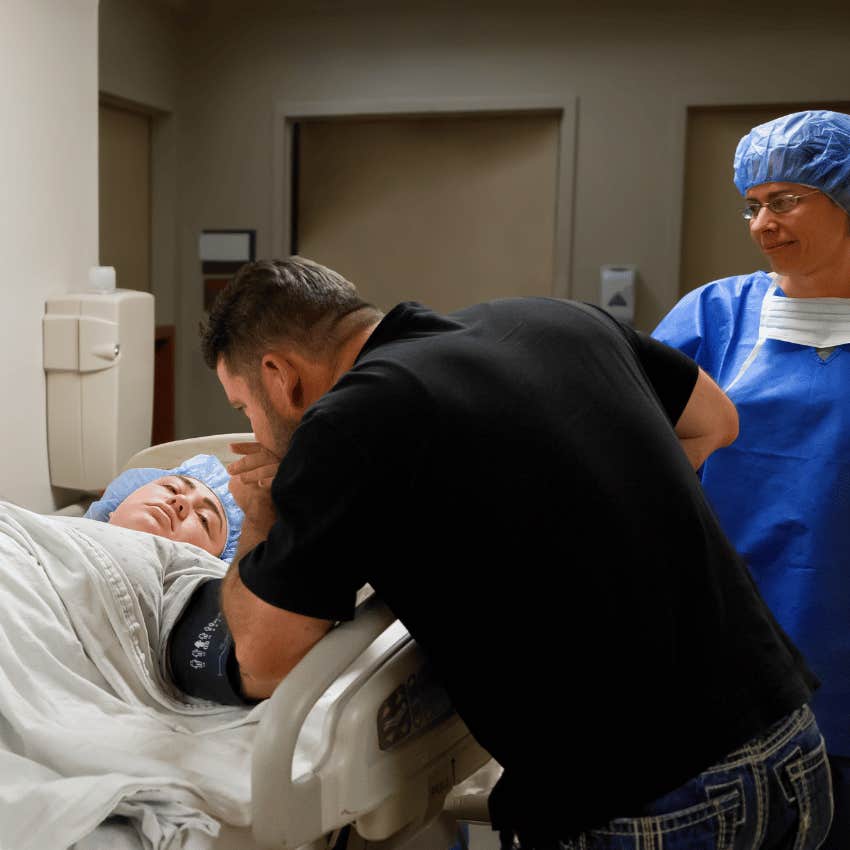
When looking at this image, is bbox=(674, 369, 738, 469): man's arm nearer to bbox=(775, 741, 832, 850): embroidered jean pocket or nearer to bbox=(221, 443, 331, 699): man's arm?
bbox=(775, 741, 832, 850): embroidered jean pocket

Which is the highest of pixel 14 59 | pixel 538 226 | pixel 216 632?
pixel 14 59

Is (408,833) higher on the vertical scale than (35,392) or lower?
lower

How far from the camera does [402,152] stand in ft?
14.3

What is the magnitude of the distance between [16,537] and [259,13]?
3163mm

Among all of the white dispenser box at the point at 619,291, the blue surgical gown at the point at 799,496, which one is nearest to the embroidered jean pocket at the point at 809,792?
the blue surgical gown at the point at 799,496

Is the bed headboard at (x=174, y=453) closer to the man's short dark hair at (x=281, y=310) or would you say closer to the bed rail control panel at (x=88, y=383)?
the bed rail control panel at (x=88, y=383)

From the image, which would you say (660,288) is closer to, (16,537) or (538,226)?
(538,226)

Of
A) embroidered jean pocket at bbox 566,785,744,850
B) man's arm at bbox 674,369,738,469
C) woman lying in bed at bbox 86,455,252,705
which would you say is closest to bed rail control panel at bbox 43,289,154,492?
woman lying in bed at bbox 86,455,252,705

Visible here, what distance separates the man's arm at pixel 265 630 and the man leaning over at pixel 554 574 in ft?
0.45

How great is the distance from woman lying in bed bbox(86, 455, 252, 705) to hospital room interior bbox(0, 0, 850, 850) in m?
0.48

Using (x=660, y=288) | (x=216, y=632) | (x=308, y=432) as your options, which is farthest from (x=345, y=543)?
(x=660, y=288)

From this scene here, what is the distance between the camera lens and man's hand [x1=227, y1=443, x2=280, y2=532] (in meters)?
1.32

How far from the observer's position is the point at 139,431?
3016 millimetres

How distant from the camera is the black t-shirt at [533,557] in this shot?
3.22ft
